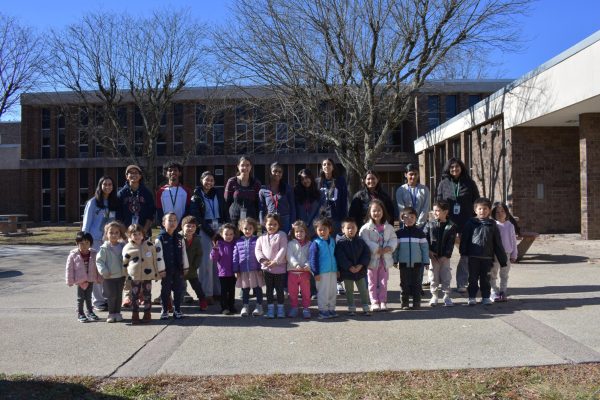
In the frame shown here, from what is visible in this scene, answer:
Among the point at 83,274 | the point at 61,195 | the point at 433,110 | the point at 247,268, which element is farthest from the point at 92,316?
the point at 61,195

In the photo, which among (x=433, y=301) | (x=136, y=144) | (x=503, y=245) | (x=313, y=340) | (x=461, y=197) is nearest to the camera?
(x=313, y=340)

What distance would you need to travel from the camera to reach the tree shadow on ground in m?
4.13

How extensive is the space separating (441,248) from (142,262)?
3755mm

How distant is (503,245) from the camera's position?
7344mm

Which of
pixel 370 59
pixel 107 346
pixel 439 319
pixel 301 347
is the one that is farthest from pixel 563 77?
pixel 107 346

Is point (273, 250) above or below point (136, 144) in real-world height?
below

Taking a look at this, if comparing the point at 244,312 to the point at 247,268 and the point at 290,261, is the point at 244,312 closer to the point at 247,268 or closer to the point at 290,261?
the point at 247,268

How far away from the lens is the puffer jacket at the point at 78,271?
21.5 feet

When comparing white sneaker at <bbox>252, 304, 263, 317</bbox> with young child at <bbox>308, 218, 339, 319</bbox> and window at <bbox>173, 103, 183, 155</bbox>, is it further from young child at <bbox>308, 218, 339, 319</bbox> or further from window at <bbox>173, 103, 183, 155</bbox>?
window at <bbox>173, 103, 183, 155</bbox>

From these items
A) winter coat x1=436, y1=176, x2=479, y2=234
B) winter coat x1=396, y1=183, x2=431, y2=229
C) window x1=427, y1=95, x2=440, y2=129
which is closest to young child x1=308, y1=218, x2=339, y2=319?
winter coat x1=396, y1=183, x2=431, y2=229

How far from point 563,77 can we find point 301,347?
33.9 ft

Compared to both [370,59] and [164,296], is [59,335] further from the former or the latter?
[370,59]

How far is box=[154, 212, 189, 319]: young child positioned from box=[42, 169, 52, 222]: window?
35.5 m

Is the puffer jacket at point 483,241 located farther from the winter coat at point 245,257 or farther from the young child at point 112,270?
the young child at point 112,270
